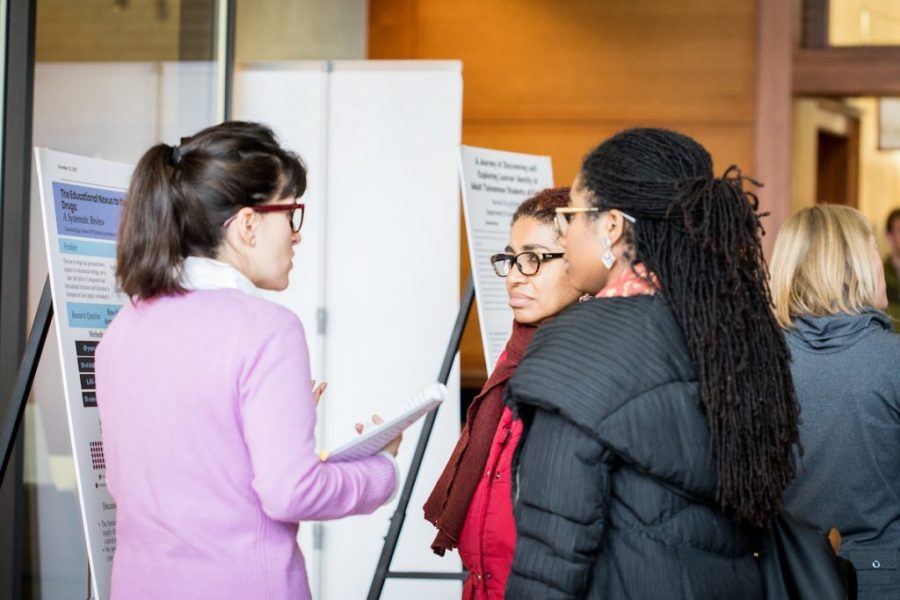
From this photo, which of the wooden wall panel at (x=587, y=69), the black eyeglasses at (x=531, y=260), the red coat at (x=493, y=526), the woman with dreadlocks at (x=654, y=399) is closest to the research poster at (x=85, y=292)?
the red coat at (x=493, y=526)

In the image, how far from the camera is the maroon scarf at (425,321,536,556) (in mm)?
2340

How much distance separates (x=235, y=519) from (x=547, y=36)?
15.9ft

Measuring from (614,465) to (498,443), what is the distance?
2.16ft

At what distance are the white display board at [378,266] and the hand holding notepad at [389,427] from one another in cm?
277

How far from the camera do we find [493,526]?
2.20m

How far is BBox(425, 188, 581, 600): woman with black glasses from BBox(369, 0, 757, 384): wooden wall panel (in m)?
3.57

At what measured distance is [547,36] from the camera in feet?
20.0

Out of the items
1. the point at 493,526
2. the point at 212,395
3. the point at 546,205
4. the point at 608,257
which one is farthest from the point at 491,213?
the point at 212,395

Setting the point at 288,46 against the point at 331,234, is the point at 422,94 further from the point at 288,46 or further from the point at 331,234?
the point at 288,46

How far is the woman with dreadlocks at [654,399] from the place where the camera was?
1584mm

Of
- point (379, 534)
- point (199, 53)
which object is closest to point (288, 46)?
point (199, 53)

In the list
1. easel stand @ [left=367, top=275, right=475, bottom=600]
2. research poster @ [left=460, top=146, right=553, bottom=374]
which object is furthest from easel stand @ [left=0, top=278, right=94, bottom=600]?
research poster @ [left=460, top=146, right=553, bottom=374]

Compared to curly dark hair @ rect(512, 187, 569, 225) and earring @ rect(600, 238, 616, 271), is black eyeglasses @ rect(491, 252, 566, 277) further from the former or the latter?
earring @ rect(600, 238, 616, 271)

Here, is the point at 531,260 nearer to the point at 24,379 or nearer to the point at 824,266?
the point at 824,266
